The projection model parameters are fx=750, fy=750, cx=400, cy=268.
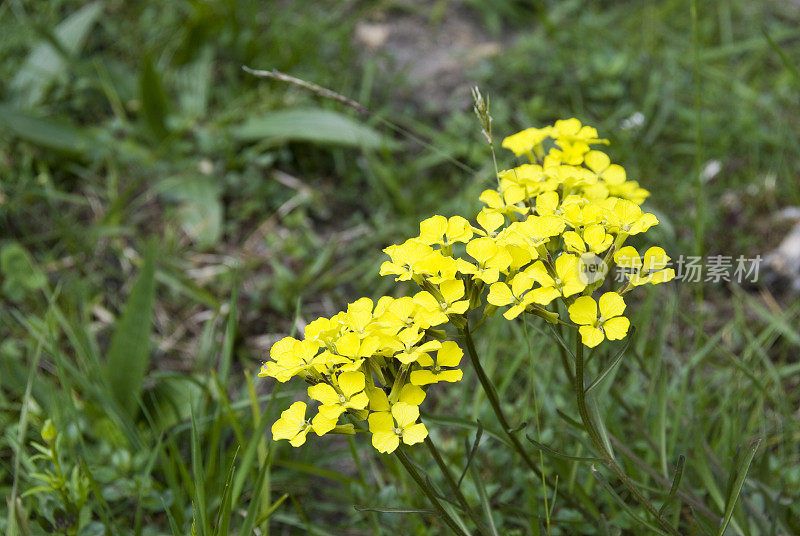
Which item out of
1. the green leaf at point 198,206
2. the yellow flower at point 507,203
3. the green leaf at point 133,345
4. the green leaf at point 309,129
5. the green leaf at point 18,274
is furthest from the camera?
the green leaf at point 309,129

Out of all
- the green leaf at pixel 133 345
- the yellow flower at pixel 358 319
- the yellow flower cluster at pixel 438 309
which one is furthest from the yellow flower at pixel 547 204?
the green leaf at pixel 133 345

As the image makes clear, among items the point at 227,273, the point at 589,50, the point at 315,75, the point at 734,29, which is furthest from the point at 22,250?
the point at 734,29

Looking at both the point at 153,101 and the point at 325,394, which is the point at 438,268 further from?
the point at 153,101

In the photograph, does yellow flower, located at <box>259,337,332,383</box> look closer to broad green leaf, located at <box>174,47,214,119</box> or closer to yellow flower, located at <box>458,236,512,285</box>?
yellow flower, located at <box>458,236,512,285</box>

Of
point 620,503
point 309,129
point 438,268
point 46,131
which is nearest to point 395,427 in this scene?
point 438,268

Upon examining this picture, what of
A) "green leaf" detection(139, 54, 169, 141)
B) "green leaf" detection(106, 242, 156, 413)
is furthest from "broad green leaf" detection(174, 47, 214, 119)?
"green leaf" detection(106, 242, 156, 413)

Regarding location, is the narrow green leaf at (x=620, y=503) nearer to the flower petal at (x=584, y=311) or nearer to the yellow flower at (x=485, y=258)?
the flower petal at (x=584, y=311)
